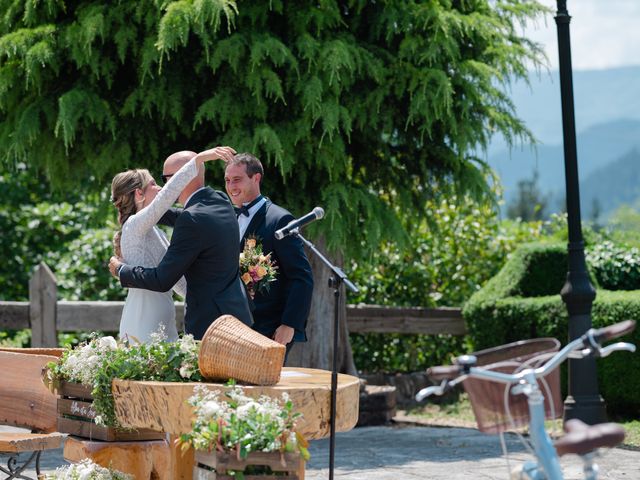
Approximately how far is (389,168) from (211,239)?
432cm

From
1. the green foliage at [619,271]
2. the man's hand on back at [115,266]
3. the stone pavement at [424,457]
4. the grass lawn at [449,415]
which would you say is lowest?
the grass lawn at [449,415]

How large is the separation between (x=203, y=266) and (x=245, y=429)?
1.53m

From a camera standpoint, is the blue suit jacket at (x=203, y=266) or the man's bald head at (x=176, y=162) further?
the man's bald head at (x=176, y=162)

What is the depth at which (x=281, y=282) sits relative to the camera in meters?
6.84

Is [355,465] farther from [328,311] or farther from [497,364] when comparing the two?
[497,364]

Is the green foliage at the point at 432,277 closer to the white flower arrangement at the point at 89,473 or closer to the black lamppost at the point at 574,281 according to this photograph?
the black lamppost at the point at 574,281

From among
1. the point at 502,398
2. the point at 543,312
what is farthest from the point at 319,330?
the point at 502,398

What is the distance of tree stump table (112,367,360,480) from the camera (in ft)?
15.7

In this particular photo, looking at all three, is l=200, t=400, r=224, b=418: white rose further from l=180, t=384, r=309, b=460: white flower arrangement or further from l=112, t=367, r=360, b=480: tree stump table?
l=112, t=367, r=360, b=480: tree stump table

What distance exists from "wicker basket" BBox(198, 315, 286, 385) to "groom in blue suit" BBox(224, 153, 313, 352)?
185 centimetres

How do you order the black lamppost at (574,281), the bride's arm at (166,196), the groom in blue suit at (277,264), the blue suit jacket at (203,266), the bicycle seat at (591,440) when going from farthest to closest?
the black lamppost at (574,281)
the groom in blue suit at (277,264)
the bride's arm at (166,196)
the blue suit jacket at (203,266)
the bicycle seat at (591,440)

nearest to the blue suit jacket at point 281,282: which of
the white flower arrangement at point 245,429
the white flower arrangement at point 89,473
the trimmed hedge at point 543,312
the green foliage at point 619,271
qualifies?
the white flower arrangement at point 89,473

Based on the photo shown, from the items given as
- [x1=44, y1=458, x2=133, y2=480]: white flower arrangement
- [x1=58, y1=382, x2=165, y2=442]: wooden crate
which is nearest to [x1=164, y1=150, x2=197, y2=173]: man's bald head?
[x1=58, y1=382, x2=165, y2=442]: wooden crate

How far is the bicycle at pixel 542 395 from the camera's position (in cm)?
359
